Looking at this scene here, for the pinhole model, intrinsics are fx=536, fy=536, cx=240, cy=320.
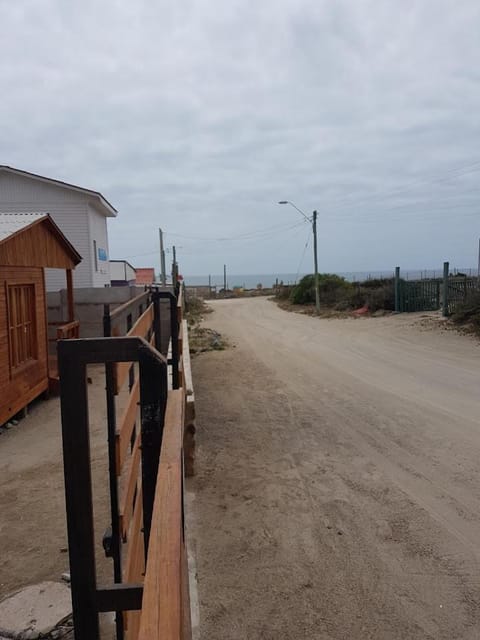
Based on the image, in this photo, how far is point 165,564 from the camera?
3.43 ft

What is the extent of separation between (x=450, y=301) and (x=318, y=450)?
17.5 metres

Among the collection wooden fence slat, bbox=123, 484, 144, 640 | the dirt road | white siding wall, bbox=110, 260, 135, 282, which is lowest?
the dirt road

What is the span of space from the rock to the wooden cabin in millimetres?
4325

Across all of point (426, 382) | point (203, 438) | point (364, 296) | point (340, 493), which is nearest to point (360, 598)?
point (340, 493)

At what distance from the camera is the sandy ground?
400 cm

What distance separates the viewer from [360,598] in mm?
3436

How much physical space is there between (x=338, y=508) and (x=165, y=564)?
13.0 ft

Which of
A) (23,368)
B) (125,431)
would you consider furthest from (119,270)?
(125,431)

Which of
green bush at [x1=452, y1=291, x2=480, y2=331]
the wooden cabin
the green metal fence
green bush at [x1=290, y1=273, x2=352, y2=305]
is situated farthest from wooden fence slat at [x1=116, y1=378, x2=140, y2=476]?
green bush at [x1=290, y1=273, x2=352, y2=305]

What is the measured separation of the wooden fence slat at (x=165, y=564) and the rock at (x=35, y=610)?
95.6 inches

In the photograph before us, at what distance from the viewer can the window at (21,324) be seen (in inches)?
328

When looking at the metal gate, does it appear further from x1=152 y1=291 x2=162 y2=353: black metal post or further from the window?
x1=152 y1=291 x2=162 y2=353: black metal post

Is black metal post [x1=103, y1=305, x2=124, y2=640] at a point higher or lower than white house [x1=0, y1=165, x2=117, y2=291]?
lower

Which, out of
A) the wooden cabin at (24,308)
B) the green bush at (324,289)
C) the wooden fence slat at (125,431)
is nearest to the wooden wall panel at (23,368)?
the wooden cabin at (24,308)
